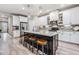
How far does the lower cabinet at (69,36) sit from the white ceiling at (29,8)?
0.62 m

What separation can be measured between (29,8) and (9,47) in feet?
3.40

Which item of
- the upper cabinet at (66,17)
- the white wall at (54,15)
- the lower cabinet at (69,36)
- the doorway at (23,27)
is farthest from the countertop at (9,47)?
the upper cabinet at (66,17)

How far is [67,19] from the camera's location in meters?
2.22

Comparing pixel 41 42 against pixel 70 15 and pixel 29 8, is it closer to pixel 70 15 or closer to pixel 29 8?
pixel 29 8

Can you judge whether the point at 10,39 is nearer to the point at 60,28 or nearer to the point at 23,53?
the point at 23,53

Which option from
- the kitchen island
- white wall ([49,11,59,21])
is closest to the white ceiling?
white wall ([49,11,59,21])

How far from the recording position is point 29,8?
2.09 meters

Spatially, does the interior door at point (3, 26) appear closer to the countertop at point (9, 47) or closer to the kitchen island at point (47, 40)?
the countertop at point (9, 47)

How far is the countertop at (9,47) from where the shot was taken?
2.07m

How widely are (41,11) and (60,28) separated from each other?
1.98 feet

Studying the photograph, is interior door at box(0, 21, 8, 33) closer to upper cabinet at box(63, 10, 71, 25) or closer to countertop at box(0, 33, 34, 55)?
countertop at box(0, 33, 34, 55)

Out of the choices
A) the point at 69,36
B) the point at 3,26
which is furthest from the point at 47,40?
the point at 3,26

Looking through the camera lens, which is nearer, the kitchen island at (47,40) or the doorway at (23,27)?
the kitchen island at (47,40)
